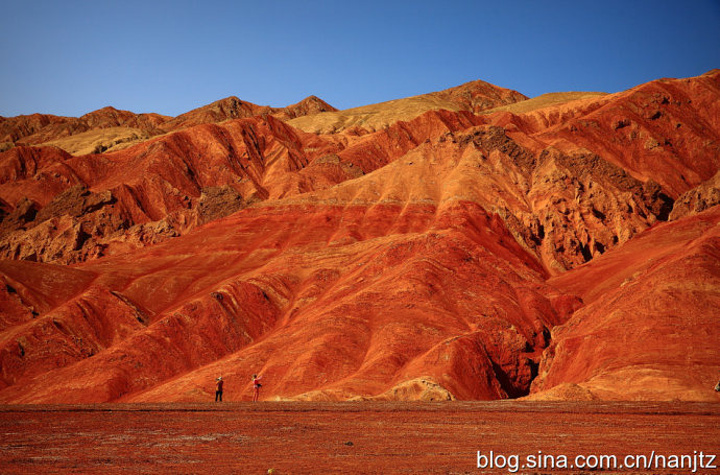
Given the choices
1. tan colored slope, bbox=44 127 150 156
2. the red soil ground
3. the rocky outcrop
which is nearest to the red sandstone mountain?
the rocky outcrop

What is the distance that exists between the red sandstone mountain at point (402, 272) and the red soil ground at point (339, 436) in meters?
11.3

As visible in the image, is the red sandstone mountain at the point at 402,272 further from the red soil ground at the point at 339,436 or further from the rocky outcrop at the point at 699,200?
the red soil ground at the point at 339,436

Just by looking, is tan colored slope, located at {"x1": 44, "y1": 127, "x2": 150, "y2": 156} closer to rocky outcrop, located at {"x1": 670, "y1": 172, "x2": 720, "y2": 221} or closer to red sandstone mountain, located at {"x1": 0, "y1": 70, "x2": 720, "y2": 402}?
red sandstone mountain, located at {"x1": 0, "y1": 70, "x2": 720, "y2": 402}

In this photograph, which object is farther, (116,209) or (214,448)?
(116,209)

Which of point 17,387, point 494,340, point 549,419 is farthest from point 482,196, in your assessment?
point 549,419

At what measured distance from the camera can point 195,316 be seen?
67.6 m

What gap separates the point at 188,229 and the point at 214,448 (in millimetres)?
102967

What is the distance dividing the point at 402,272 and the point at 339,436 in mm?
41996

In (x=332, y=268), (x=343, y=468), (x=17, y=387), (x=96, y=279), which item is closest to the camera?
(x=343, y=468)

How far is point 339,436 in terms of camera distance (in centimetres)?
2230

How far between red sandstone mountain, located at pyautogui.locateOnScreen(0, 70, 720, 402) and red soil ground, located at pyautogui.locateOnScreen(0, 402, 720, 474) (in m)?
11.3

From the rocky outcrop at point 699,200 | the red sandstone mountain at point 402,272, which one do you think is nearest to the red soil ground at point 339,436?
the red sandstone mountain at point 402,272

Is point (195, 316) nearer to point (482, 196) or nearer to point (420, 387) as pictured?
point (420, 387)

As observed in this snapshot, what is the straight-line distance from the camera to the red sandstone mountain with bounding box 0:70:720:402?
156 feet
